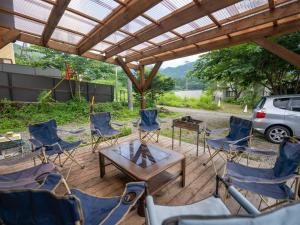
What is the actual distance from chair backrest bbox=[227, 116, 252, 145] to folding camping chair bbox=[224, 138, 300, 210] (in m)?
0.79

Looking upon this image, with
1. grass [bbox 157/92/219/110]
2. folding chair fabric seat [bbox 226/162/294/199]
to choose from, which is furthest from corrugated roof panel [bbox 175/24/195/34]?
grass [bbox 157/92/219/110]

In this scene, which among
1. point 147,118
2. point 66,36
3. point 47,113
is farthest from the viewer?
point 47,113

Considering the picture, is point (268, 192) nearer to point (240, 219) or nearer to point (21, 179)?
point (240, 219)

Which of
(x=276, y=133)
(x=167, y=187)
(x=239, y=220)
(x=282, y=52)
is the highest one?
(x=282, y=52)

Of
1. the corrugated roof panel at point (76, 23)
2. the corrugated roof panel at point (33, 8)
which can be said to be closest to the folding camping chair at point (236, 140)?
the corrugated roof panel at point (76, 23)

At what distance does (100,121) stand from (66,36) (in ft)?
6.16

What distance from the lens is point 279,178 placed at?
1.51 m

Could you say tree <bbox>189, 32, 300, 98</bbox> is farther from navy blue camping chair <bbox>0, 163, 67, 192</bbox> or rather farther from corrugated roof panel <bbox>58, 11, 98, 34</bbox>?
navy blue camping chair <bbox>0, 163, 67, 192</bbox>

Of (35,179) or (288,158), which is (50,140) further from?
(288,158)

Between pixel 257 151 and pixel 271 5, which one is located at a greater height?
pixel 271 5

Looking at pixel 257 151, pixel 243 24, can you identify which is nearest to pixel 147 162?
pixel 257 151

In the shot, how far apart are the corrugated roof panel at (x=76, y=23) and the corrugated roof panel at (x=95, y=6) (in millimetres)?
220

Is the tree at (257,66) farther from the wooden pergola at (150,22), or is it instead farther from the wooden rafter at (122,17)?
the wooden rafter at (122,17)

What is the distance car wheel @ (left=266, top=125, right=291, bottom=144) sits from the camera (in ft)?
12.2
